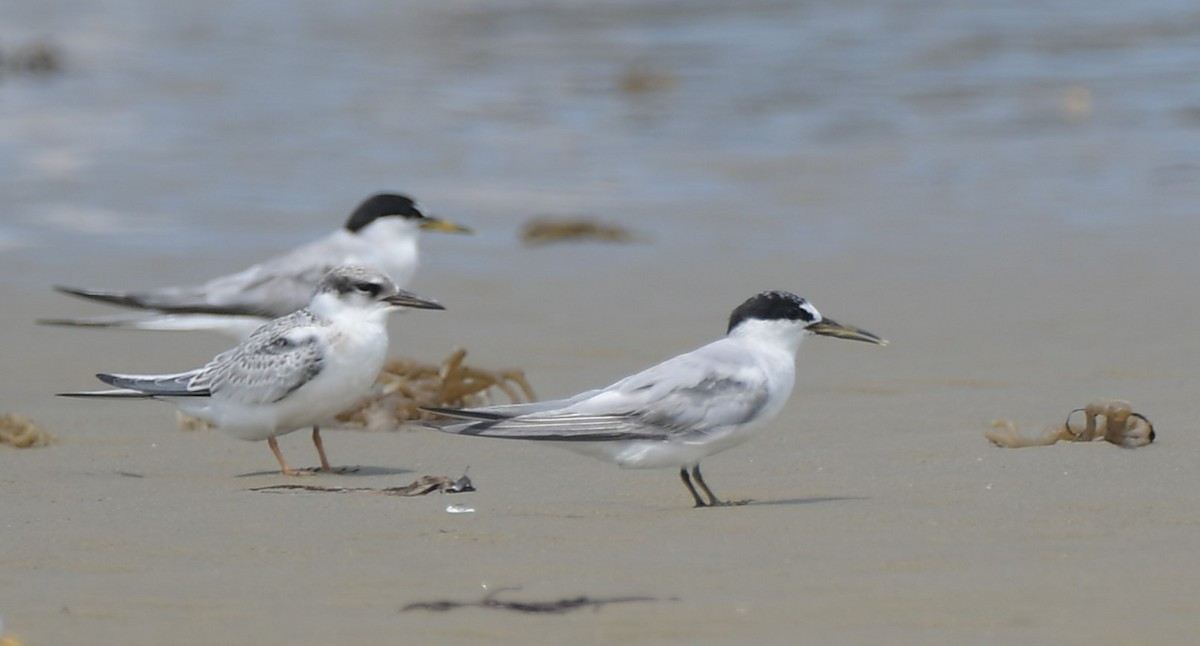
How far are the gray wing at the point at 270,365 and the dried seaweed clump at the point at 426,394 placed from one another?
745 mm

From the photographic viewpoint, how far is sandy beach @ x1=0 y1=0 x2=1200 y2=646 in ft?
13.1

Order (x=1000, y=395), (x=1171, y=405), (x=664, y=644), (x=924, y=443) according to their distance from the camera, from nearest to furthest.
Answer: (x=664, y=644)
(x=924, y=443)
(x=1171, y=405)
(x=1000, y=395)

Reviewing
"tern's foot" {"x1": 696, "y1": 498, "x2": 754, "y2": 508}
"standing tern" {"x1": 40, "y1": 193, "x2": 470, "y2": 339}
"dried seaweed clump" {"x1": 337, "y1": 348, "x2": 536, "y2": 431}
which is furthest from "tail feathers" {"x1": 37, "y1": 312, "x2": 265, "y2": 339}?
"tern's foot" {"x1": 696, "y1": 498, "x2": 754, "y2": 508}

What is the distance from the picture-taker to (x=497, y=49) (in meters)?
21.5

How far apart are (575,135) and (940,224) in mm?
4735

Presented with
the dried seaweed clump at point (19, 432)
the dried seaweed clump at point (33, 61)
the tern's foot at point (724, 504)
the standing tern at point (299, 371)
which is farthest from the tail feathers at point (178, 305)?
the dried seaweed clump at point (33, 61)

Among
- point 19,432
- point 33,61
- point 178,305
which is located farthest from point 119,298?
point 33,61

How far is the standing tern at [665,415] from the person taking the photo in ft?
16.4

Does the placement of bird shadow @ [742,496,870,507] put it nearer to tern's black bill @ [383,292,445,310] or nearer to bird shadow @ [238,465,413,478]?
bird shadow @ [238,465,413,478]

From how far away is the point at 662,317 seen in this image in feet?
29.1

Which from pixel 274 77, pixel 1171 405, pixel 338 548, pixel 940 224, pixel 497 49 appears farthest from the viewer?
pixel 497 49

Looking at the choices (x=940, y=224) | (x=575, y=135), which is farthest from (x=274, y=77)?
(x=940, y=224)

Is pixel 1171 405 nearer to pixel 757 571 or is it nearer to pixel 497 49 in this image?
pixel 757 571

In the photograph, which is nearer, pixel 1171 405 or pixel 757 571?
pixel 757 571
